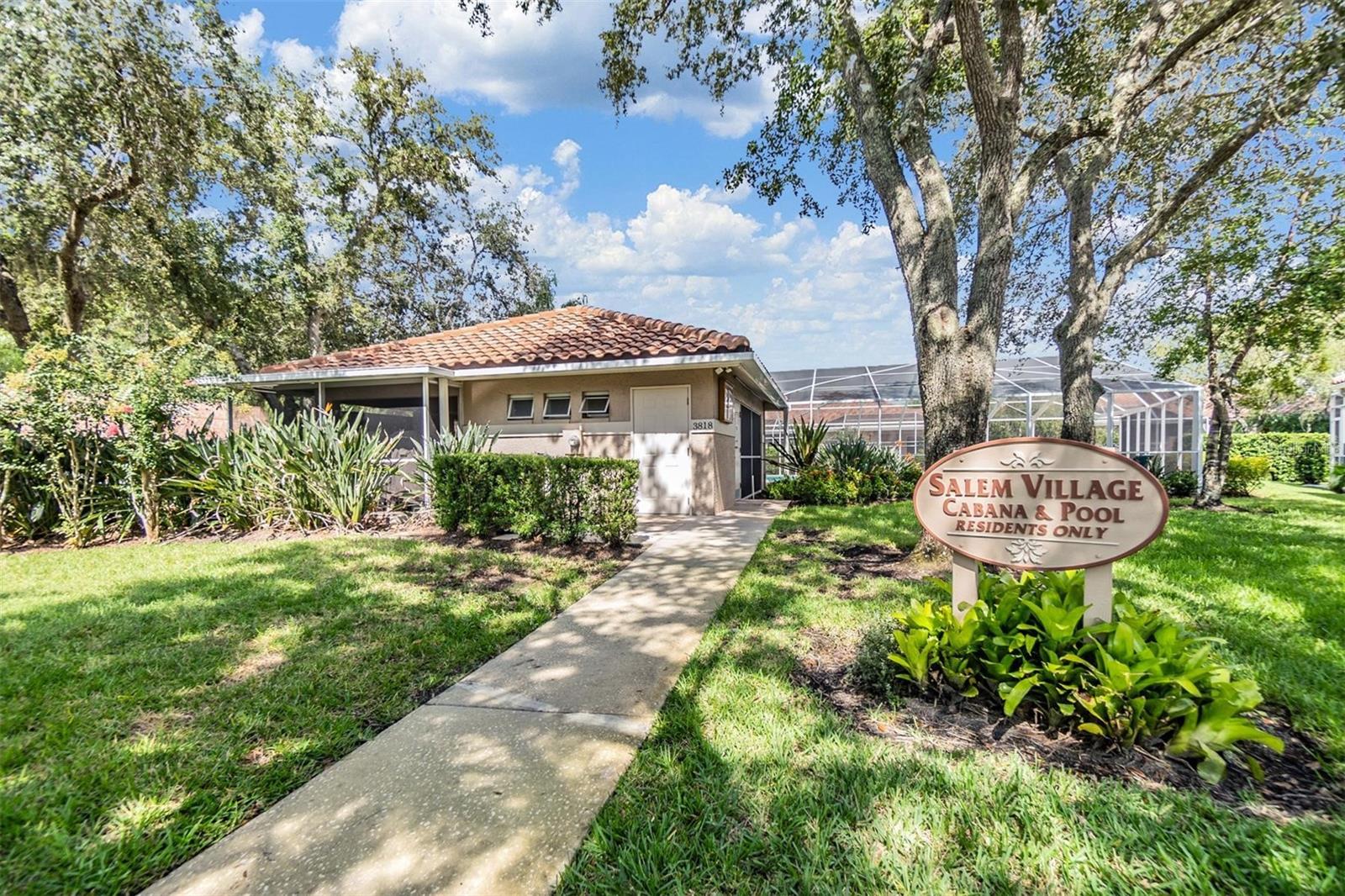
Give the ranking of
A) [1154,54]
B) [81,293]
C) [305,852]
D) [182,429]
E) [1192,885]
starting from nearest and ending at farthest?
[1192,885] < [305,852] < [1154,54] < [182,429] < [81,293]

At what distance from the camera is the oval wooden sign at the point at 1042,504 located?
8.73 ft

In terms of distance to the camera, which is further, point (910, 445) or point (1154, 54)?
point (910, 445)

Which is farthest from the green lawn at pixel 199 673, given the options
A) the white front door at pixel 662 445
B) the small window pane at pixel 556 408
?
the small window pane at pixel 556 408

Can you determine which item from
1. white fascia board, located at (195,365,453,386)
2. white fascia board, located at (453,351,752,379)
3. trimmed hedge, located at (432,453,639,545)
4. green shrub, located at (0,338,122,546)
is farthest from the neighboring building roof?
green shrub, located at (0,338,122,546)

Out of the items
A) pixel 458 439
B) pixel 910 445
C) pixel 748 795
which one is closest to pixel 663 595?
pixel 748 795

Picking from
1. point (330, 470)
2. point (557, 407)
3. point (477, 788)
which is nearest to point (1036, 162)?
point (477, 788)

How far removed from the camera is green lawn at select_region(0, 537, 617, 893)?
6.81 feet

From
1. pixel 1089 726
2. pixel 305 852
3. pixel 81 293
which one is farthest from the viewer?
pixel 81 293

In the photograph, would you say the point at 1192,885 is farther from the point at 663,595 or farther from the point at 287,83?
the point at 287,83

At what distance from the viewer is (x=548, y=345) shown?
34.5 ft

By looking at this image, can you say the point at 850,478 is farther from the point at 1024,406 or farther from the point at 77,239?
the point at 77,239

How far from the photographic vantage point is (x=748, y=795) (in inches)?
85.7

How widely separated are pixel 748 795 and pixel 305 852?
1653 millimetres

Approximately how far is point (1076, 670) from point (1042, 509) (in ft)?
2.61
